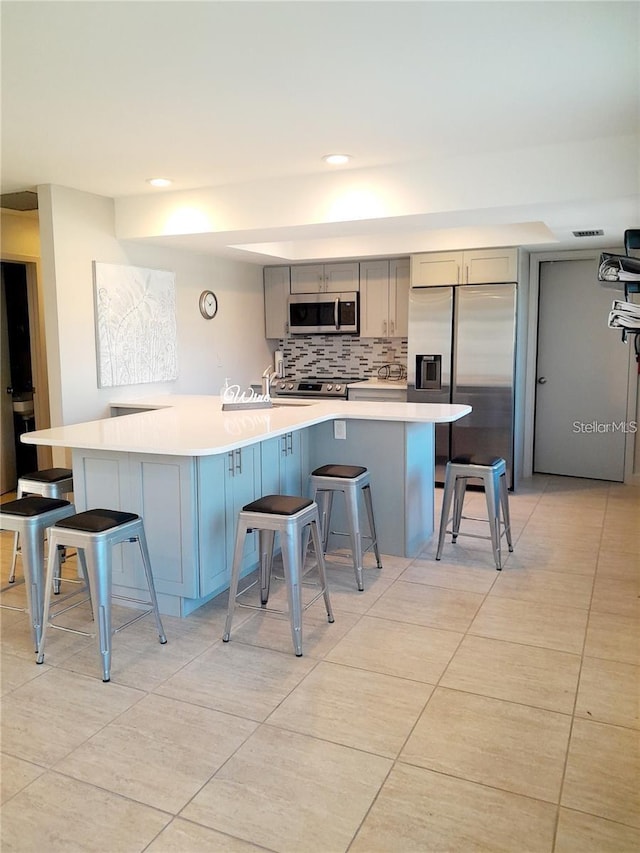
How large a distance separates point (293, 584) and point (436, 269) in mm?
3870

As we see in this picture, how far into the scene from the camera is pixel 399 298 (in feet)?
20.9

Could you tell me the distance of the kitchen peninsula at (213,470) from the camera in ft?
10.2

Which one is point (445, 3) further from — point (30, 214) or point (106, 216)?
point (30, 214)

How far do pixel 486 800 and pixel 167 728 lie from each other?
3.67ft

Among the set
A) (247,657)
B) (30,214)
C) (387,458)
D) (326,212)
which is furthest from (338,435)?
(30,214)

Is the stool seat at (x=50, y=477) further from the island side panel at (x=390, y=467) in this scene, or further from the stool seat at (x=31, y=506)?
the island side panel at (x=390, y=467)

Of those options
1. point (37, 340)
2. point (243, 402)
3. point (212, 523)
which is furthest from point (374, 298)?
point (212, 523)

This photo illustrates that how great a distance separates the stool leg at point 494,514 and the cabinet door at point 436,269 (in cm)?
247

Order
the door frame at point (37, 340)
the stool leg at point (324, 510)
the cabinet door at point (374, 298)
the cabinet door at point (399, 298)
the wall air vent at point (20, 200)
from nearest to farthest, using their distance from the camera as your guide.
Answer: the stool leg at point (324, 510)
the wall air vent at point (20, 200)
the door frame at point (37, 340)
the cabinet door at point (399, 298)
the cabinet door at point (374, 298)

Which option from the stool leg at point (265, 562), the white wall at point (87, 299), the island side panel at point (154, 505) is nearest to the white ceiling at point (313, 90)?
the white wall at point (87, 299)

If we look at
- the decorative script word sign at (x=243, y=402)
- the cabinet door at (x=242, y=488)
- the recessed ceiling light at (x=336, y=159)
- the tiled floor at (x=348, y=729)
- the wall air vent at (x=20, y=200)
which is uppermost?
Result: the wall air vent at (x=20, y=200)

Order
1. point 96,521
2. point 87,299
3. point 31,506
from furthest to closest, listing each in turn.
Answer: point 87,299 < point 31,506 < point 96,521

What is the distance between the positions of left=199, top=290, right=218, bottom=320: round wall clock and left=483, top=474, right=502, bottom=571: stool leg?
312 centimetres

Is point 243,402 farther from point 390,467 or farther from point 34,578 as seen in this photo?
point 34,578
